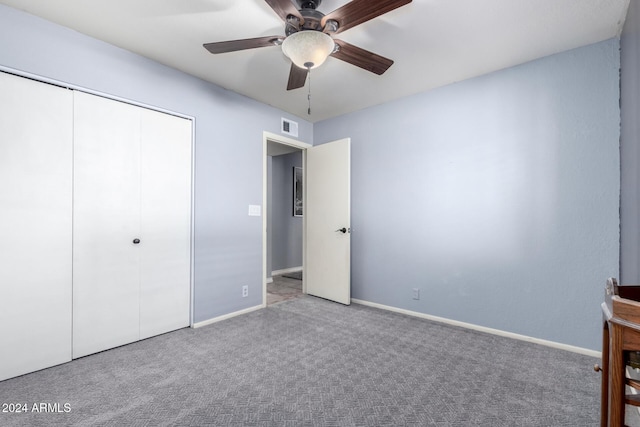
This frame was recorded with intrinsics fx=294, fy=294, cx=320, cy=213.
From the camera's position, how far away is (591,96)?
237 centimetres

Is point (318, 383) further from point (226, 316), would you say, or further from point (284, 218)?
point (284, 218)

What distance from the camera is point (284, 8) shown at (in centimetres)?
159

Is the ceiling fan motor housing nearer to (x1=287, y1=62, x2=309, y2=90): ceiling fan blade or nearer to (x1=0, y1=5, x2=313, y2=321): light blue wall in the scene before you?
(x1=287, y1=62, x2=309, y2=90): ceiling fan blade

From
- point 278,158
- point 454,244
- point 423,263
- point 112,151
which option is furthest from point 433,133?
point 278,158

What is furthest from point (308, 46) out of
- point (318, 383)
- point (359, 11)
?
point (318, 383)

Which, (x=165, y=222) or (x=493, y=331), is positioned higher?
(x=165, y=222)

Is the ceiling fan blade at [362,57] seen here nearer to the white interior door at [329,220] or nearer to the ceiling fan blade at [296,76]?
the ceiling fan blade at [296,76]

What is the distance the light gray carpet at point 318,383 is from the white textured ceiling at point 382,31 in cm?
250

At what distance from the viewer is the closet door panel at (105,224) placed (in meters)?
2.29

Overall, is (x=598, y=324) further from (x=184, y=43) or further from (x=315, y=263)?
(x=184, y=43)

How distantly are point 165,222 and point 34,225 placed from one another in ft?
2.95

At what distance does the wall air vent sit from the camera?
3.96 metres

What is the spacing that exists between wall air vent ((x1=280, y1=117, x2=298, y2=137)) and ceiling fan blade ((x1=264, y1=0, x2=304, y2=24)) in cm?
228

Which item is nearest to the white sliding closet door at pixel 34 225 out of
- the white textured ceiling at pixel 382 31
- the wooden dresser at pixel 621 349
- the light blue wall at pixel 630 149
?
the white textured ceiling at pixel 382 31
